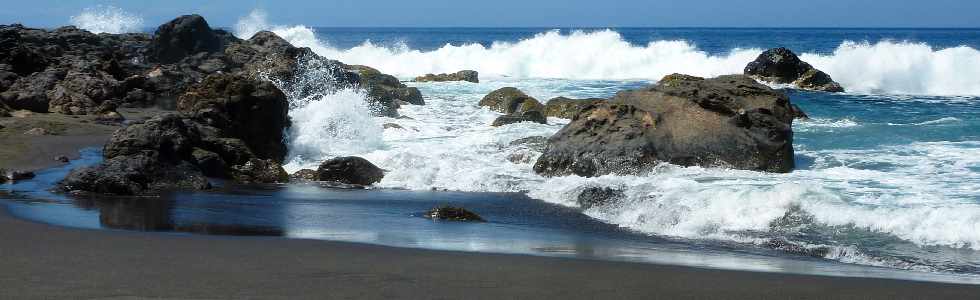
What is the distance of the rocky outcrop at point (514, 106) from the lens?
18969mm

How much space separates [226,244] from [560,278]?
2676 millimetres

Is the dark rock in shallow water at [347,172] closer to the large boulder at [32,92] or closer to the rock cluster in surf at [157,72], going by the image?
the rock cluster in surf at [157,72]

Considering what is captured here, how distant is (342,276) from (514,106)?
15.8 m

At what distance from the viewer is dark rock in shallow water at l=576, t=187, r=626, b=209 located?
1053cm

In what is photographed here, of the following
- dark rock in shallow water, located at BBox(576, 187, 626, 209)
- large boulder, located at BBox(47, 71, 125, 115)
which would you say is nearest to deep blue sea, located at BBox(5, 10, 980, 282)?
dark rock in shallow water, located at BBox(576, 187, 626, 209)

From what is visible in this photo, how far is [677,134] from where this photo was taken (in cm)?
1305

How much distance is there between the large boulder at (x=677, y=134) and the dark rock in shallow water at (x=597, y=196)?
1.77 m

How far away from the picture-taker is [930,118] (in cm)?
2109

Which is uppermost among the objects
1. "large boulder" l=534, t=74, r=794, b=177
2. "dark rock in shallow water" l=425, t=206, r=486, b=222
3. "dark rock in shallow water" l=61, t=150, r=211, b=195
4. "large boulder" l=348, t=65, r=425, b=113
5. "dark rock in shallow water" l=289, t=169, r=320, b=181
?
"large boulder" l=348, t=65, r=425, b=113

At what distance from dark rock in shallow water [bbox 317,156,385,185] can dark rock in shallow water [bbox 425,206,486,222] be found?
3.13 metres

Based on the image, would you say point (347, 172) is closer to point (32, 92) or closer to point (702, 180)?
point (702, 180)

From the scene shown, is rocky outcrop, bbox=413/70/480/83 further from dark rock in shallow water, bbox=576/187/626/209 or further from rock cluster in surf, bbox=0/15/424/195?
dark rock in shallow water, bbox=576/187/626/209

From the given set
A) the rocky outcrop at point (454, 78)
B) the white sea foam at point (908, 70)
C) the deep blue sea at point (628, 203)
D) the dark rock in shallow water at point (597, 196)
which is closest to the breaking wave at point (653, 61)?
the white sea foam at point (908, 70)

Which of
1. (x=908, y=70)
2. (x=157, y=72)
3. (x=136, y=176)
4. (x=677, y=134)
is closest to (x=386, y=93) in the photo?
(x=157, y=72)
